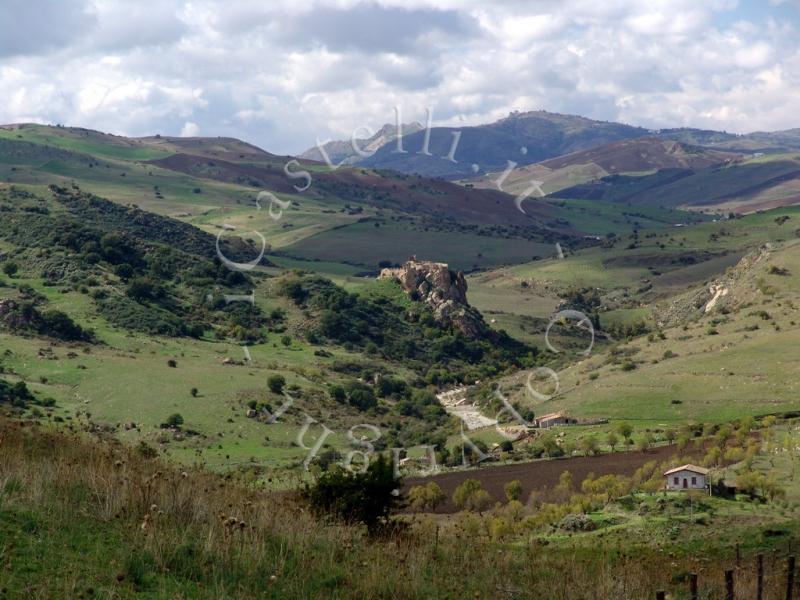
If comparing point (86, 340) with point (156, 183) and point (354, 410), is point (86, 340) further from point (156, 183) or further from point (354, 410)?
point (156, 183)

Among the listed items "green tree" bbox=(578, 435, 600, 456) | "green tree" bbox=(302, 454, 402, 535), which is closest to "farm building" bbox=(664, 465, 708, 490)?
"green tree" bbox=(578, 435, 600, 456)


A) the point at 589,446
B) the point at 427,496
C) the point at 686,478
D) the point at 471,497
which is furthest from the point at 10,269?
the point at 686,478

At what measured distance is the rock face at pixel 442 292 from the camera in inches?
3649

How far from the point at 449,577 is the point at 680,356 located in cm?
5853

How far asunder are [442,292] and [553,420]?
1520 inches

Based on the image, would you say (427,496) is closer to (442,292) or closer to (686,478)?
(686,478)

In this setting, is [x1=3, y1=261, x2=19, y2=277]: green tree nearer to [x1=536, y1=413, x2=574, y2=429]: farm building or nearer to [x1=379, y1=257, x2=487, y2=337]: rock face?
[x1=379, y1=257, x2=487, y2=337]: rock face

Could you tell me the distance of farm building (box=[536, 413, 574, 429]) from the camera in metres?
58.6

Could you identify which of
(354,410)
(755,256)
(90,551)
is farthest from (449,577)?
(755,256)

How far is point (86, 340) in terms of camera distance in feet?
220

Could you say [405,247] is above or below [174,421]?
above

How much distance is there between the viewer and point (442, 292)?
317ft

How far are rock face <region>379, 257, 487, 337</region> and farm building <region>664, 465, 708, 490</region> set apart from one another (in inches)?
2243

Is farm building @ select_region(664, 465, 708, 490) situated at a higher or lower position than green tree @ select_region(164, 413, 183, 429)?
higher
